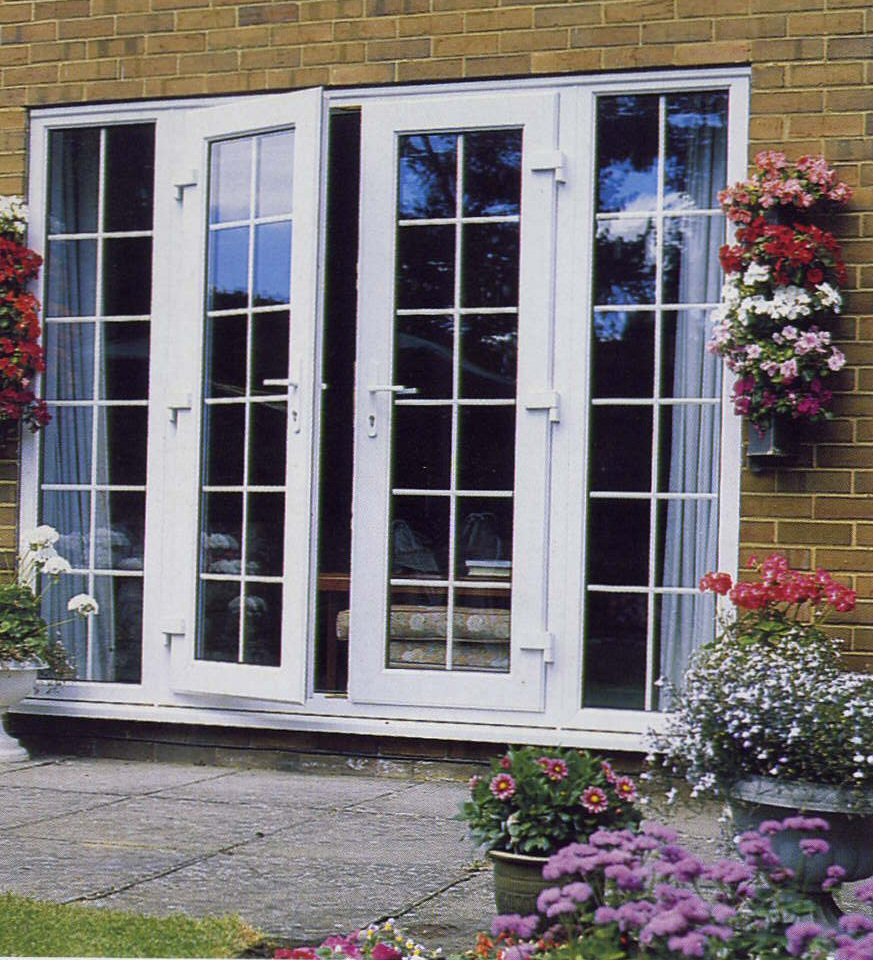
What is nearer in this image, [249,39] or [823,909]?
[823,909]

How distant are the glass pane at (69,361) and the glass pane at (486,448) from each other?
1.56 meters

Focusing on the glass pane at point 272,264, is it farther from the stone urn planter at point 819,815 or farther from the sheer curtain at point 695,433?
the stone urn planter at point 819,815

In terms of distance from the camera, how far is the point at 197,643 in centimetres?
618

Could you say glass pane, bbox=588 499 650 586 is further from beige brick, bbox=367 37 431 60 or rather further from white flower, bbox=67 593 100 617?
white flower, bbox=67 593 100 617

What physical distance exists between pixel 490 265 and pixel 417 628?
1.30m

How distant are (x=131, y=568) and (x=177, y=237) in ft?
4.12

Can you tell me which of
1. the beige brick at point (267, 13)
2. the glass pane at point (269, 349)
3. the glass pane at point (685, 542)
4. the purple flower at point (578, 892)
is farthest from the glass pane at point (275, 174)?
the purple flower at point (578, 892)

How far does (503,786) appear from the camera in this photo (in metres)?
3.58

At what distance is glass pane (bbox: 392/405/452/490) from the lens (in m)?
5.98

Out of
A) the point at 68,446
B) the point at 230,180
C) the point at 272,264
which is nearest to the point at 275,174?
the point at 230,180

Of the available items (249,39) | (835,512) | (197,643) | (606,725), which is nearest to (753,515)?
(835,512)

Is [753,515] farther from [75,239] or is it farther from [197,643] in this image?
[75,239]

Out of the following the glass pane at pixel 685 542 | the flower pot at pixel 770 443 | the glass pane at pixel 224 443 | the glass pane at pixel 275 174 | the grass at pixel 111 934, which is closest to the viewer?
the grass at pixel 111 934

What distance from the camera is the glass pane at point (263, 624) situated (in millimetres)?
5969
